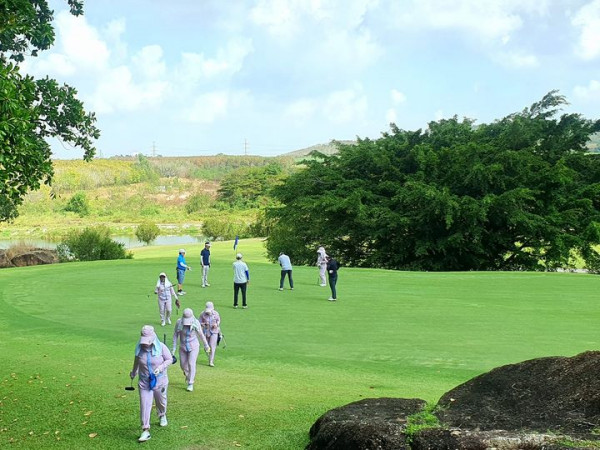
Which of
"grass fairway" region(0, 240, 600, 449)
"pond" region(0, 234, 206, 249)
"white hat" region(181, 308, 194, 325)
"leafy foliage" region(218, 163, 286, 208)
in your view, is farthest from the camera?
"leafy foliage" region(218, 163, 286, 208)

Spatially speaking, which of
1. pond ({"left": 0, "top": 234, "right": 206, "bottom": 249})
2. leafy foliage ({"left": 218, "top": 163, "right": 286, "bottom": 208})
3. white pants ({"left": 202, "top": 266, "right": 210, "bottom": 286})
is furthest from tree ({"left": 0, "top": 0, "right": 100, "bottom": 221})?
leafy foliage ({"left": 218, "top": 163, "right": 286, "bottom": 208})

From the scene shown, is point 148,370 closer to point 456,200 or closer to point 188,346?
point 188,346

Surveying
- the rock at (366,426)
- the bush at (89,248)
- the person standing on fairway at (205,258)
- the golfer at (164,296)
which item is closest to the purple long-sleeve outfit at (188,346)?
the rock at (366,426)

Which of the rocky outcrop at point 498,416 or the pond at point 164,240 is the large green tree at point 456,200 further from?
the pond at point 164,240

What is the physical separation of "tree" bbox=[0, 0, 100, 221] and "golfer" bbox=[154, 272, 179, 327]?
14.5ft

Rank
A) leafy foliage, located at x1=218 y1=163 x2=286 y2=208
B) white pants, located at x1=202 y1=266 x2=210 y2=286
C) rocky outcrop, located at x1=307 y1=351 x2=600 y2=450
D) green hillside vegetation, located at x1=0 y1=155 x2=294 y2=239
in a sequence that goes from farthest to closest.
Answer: leafy foliage, located at x1=218 y1=163 x2=286 y2=208, green hillside vegetation, located at x1=0 y1=155 x2=294 y2=239, white pants, located at x1=202 y1=266 x2=210 y2=286, rocky outcrop, located at x1=307 y1=351 x2=600 y2=450

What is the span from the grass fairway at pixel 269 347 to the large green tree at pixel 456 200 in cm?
1334

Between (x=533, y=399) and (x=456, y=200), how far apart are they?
36.1 metres

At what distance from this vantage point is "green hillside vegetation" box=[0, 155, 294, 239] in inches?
4368

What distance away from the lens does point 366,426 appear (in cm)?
741

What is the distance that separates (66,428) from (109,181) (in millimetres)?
163364

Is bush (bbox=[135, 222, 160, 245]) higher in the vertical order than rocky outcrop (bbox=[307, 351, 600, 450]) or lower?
higher

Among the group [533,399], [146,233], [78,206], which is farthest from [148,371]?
[78,206]

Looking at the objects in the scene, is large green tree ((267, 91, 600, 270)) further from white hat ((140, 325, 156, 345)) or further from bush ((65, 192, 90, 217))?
bush ((65, 192, 90, 217))
